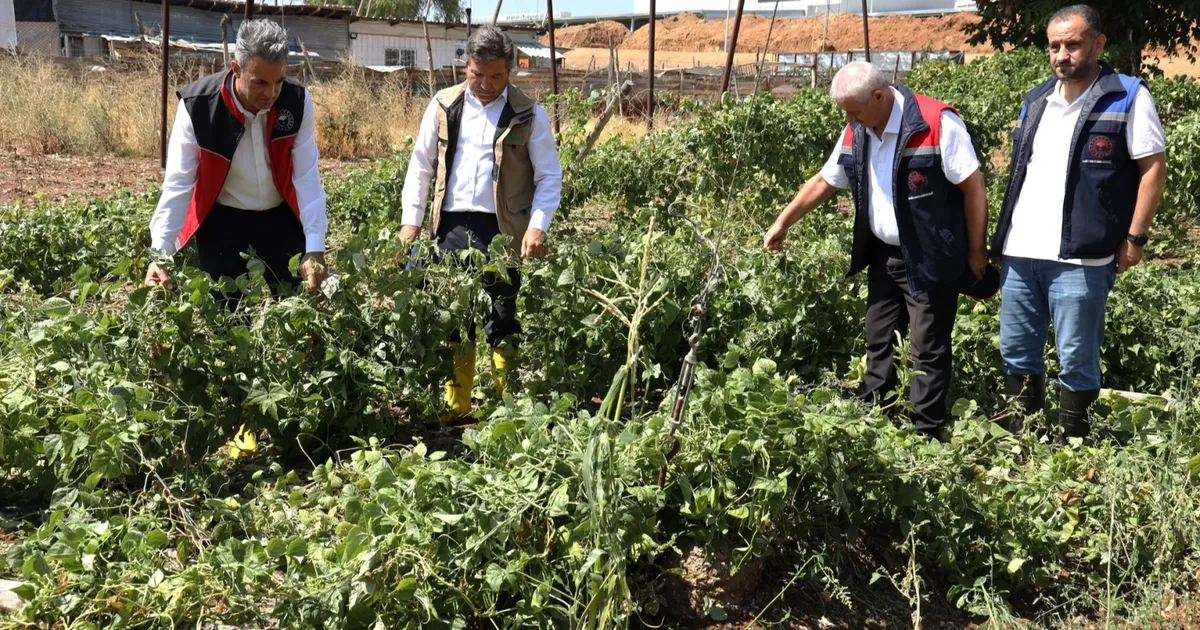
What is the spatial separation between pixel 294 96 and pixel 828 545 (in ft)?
7.77

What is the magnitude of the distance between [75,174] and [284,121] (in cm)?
901

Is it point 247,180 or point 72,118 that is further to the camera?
point 72,118

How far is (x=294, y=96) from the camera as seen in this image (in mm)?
3719

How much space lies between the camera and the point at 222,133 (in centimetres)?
360

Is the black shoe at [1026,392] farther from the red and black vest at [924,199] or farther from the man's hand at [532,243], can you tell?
the man's hand at [532,243]

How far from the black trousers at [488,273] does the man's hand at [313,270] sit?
492 mm

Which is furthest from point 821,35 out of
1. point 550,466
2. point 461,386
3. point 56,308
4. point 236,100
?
point 550,466

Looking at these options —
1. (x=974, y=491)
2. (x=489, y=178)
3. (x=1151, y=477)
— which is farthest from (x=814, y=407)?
(x=489, y=178)

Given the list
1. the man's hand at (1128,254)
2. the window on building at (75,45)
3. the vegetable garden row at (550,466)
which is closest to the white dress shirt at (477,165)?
the vegetable garden row at (550,466)

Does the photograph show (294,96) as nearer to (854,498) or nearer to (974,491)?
(854,498)

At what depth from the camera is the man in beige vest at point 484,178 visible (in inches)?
160

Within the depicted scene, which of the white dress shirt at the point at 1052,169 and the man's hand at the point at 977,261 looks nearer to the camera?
the white dress shirt at the point at 1052,169

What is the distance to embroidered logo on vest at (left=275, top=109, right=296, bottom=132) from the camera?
3666 millimetres

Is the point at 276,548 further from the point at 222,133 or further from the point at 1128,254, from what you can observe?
the point at 1128,254
